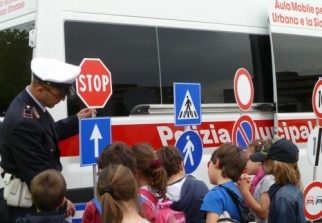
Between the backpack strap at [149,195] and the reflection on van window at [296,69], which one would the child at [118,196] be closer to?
the backpack strap at [149,195]

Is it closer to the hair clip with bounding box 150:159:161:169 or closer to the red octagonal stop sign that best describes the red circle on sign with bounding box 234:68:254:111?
the red octagonal stop sign

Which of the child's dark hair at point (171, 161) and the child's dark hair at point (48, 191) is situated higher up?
the child's dark hair at point (171, 161)

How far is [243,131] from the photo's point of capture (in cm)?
566

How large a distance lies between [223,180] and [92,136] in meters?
1.26

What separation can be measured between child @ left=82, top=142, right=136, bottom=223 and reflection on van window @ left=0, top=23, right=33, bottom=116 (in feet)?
5.41

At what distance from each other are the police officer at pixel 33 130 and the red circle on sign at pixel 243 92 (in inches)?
85.3

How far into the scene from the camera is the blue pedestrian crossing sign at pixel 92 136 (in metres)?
4.54

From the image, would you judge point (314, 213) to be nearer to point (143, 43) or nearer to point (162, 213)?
point (143, 43)

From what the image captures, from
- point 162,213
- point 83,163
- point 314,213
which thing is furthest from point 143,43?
point 314,213

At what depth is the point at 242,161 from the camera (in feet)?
12.6

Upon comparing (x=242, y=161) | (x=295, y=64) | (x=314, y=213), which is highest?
(x=295, y=64)

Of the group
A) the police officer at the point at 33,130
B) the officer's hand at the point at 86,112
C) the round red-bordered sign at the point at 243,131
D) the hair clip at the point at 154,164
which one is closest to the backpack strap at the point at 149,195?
the hair clip at the point at 154,164

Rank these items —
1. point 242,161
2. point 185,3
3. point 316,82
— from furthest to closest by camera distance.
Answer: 1. point 316,82
2. point 185,3
3. point 242,161

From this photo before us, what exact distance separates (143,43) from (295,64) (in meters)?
2.02
